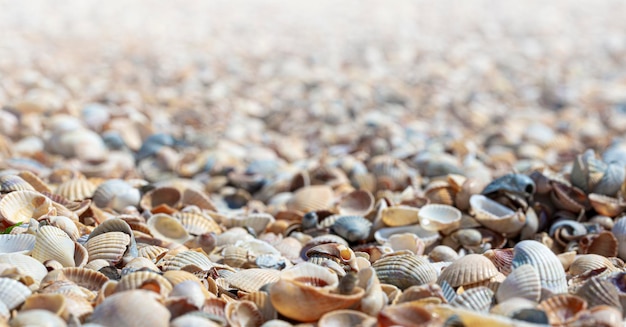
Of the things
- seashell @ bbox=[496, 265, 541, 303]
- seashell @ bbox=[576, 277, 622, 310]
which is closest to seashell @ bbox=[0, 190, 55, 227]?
seashell @ bbox=[496, 265, 541, 303]

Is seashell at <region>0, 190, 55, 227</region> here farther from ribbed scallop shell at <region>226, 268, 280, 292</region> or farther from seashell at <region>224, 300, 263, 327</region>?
seashell at <region>224, 300, 263, 327</region>

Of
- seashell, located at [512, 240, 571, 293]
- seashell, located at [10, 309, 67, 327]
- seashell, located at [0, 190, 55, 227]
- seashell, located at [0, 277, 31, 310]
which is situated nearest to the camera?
Result: seashell, located at [10, 309, 67, 327]

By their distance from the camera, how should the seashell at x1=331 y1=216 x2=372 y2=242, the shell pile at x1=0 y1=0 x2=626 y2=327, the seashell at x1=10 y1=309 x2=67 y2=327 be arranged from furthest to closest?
1. the seashell at x1=331 y1=216 x2=372 y2=242
2. the shell pile at x1=0 y1=0 x2=626 y2=327
3. the seashell at x1=10 y1=309 x2=67 y2=327

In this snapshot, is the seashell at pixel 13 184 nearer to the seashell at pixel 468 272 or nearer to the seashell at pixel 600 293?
the seashell at pixel 468 272

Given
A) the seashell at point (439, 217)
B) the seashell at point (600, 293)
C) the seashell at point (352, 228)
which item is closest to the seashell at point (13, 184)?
the seashell at point (352, 228)

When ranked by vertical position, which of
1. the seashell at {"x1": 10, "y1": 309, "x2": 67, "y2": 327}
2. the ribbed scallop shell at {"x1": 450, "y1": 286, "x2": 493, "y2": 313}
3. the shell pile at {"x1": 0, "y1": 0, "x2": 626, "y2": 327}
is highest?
the seashell at {"x1": 10, "y1": 309, "x2": 67, "y2": 327}

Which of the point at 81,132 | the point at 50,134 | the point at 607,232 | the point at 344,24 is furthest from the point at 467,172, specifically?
the point at 344,24
